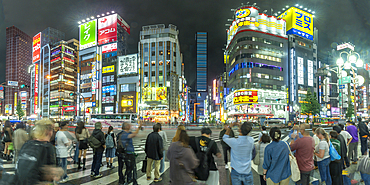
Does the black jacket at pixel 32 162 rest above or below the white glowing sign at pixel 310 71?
below

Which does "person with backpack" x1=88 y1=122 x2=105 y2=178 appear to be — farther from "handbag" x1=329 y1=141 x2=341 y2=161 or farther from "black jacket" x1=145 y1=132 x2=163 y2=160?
"handbag" x1=329 y1=141 x2=341 y2=161

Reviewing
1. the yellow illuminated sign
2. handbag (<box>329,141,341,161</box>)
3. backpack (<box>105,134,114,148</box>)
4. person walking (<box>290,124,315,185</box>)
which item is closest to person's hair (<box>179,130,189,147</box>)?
person walking (<box>290,124,315,185</box>)

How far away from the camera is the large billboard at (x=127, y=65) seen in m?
81.2

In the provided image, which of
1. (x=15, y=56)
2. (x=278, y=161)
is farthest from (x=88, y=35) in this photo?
(x=15, y=56)

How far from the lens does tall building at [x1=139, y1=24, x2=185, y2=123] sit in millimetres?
77125

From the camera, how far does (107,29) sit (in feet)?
284

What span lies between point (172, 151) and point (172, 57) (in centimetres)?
7882

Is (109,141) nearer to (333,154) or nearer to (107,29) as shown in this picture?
(333,154)

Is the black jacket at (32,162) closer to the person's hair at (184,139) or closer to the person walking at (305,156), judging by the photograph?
the person's hair at (184,139)

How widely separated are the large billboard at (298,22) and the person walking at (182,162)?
88.4 m

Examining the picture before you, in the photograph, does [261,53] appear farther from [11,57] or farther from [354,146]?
[11,57]

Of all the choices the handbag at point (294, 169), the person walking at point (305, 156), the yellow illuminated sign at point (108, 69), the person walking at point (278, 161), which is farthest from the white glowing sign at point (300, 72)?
the person walking at point (278, 161)

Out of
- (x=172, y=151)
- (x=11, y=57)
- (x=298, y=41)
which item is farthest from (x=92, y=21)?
(x=11, y=57)

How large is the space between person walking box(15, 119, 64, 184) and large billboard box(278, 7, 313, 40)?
90132mm
